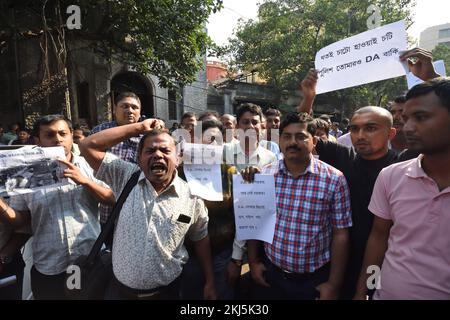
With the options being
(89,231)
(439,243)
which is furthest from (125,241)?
(439,243)

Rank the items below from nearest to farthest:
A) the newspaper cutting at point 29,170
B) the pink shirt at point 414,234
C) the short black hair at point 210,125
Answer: the pink shirt at point 414,234 < the newspaper cutting at point 29,170 < the short black hair at point 210,125

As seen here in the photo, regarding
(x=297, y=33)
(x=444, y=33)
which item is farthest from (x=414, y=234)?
(x=444, y=33)

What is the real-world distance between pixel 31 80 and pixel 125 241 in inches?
394

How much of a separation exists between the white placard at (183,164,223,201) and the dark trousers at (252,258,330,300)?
64 cm

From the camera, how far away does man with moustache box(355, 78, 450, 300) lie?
1.45m

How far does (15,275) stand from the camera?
84.0 inches

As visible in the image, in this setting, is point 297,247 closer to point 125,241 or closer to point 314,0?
point 125,241

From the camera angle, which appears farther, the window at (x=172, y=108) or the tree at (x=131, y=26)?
the window at (x=172, y=108)

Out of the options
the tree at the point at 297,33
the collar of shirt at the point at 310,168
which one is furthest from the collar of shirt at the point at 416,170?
the tree at the point at 297,33

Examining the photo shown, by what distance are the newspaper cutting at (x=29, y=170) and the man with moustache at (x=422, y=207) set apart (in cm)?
188

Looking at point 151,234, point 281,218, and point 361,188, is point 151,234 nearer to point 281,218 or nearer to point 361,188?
point 281,218

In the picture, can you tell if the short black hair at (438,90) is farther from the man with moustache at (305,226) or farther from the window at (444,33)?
the window at (444,33)

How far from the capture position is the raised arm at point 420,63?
6.61 ft

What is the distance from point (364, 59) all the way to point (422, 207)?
1.31 meters
